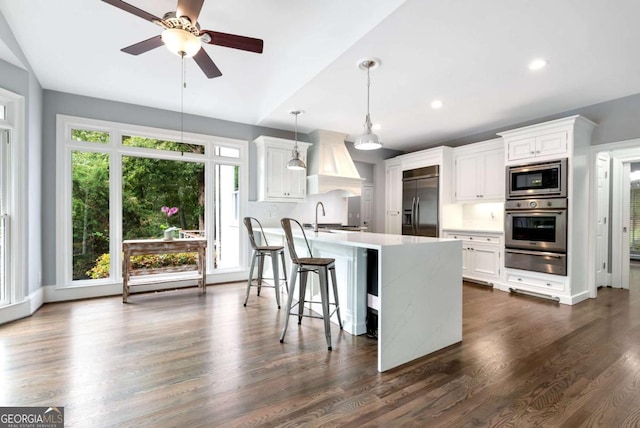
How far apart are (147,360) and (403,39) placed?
134 inches

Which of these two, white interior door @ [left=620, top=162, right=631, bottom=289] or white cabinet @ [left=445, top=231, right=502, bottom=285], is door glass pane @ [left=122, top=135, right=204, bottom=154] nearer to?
white cabinet @ [left=445, top=231, right=502, bottom=285]

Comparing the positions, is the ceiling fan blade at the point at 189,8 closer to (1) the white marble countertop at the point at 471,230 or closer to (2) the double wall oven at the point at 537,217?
(2) the double wall oven at the point at 537,217

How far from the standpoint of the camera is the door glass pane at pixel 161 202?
451cm

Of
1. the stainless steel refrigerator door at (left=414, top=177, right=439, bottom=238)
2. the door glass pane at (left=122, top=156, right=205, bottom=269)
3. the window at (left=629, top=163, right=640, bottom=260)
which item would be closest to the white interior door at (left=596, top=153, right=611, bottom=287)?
the stainless steel refrigerator door at (left=414, top=177, right=439, bottom=238)

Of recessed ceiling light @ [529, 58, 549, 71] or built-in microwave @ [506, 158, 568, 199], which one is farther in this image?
built-in microwave @ [506, 158, 568, 199]

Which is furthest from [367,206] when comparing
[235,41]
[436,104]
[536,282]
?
[235,41]

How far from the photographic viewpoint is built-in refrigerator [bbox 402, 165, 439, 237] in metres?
5.74

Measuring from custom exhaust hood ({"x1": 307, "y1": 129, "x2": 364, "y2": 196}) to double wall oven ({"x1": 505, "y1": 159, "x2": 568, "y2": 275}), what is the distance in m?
2.54

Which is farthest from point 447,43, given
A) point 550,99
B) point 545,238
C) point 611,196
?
point 611,196

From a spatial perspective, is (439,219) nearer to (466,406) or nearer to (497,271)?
(497,271)

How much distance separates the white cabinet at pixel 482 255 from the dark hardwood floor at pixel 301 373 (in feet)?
4.76

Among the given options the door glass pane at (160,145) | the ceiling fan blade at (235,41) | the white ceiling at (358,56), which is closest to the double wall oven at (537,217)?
the white ceiling at (358,56)

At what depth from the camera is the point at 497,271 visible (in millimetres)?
4871

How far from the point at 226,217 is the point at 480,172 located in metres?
4.48
